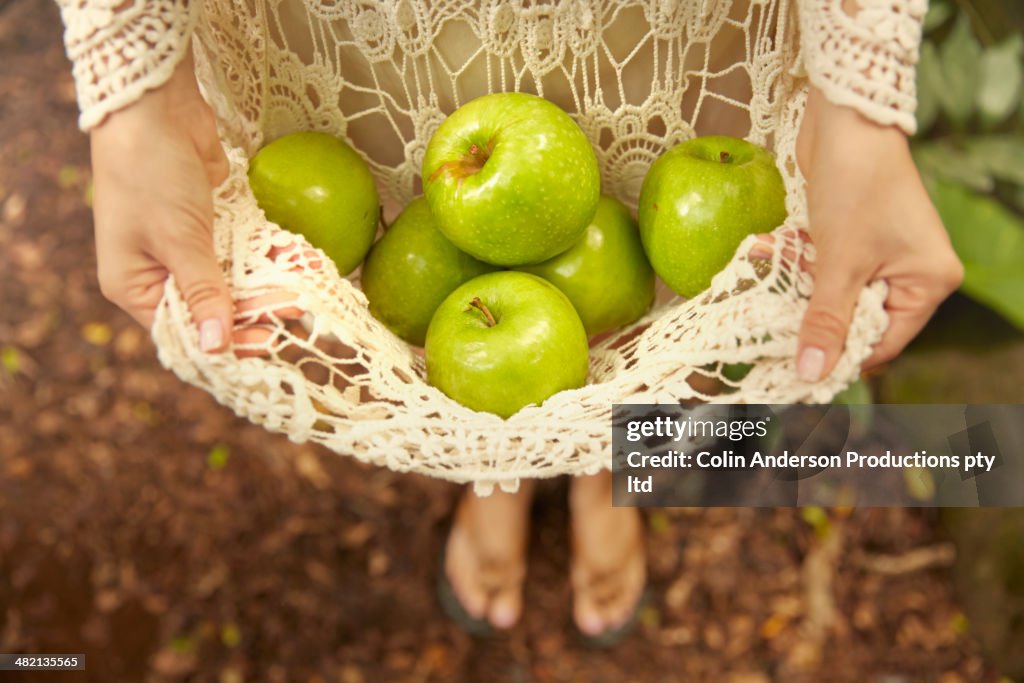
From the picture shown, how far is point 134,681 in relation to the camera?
1.24 meters

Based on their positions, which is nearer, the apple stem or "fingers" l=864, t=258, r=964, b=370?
"fingers" l=864, t=258, r=964, b=370

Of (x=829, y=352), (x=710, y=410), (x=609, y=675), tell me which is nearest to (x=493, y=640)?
(x=609, y=675)

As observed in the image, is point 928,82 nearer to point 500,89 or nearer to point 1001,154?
point 1001,154

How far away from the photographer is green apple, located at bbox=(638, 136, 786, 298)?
0.76m

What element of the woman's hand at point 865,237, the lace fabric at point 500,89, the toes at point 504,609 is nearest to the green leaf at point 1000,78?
the lace fabric at point 500,89

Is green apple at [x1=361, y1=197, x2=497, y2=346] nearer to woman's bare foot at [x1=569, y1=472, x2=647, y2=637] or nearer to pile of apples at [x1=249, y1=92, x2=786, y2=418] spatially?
pile of apples at [x1=249, y1=92, x2=786, y2=418]

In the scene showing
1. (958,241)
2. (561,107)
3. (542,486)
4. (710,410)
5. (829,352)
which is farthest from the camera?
(542,486)

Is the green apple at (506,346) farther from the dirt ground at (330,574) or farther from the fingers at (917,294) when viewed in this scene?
the dirt ground at (330,574)

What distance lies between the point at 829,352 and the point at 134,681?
1214 mm

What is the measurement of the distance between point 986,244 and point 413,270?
27.7 inches

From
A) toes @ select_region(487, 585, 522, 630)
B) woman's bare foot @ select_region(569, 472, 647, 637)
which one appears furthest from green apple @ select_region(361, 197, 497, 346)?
toes @ select_region(487, 585, 522, 630)

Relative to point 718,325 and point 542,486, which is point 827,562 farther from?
point 718,325

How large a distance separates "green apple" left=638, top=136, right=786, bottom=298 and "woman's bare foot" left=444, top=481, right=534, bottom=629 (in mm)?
562

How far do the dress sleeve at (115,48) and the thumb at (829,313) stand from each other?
58 cm
